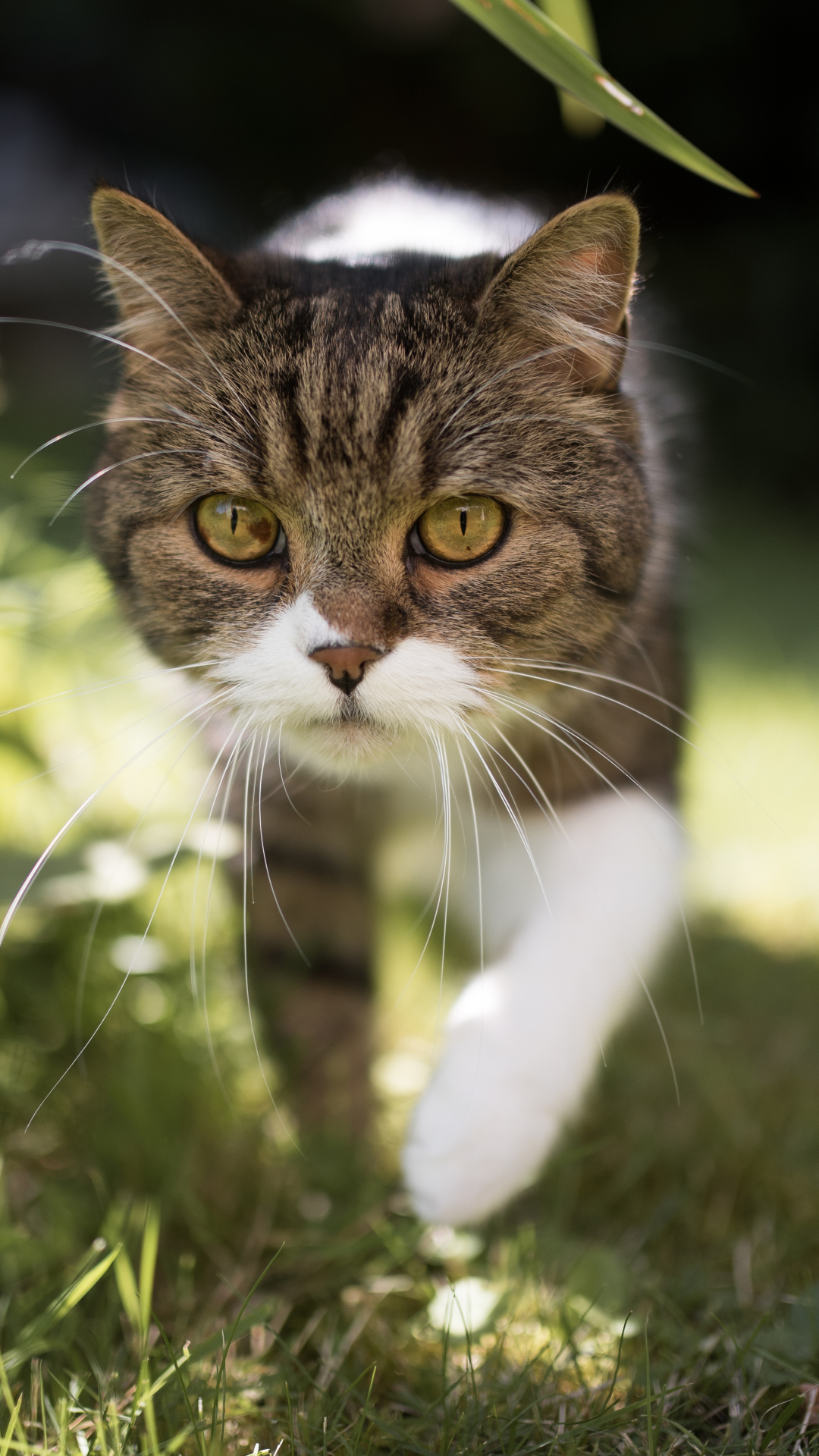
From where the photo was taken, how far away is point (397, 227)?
1403 millimetres

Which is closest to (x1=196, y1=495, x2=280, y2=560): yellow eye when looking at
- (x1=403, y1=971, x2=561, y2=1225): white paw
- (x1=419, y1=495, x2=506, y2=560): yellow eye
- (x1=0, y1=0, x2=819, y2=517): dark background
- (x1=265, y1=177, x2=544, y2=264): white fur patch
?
(x1=419, y1=495, x2=506, y2=560): yellow eye

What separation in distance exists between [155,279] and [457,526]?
0.40 metres

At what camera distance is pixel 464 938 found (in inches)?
58.1

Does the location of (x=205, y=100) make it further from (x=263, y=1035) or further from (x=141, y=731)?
(x=263, y=1035)

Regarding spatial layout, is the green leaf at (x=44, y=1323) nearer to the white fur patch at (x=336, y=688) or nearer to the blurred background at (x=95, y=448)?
the blurred background at (x=95, y=448)

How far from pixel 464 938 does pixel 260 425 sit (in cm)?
80

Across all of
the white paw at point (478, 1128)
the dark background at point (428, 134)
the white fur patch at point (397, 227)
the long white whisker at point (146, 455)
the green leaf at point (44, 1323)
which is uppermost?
the dark background at point (428, 134)

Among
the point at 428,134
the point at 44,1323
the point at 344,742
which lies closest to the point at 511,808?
the point at 344,742

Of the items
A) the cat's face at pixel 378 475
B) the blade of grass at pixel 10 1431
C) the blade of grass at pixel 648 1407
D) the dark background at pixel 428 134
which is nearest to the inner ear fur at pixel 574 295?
the cat's face at pixel 378 475

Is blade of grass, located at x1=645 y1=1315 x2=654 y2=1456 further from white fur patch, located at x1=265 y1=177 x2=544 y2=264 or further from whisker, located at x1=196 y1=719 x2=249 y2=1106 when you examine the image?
white fur patch, located at x1=265 y1=177 x2=544 y2=264

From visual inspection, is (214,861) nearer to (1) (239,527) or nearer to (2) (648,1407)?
(1) (239,527)

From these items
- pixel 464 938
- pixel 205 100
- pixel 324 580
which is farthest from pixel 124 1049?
pixel 205 100

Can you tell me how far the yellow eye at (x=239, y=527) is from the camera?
989 mm

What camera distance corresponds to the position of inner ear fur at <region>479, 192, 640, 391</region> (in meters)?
0.95
